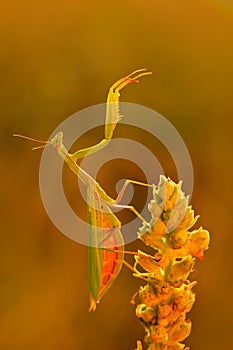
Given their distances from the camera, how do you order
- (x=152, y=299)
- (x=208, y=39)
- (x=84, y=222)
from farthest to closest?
(x=208, y=39) < (x=84, y=222) < (x=152, y=299)

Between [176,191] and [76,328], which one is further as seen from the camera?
[76,328]

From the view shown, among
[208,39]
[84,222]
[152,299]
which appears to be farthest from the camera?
[208,39]

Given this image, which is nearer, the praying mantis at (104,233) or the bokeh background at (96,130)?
the praying mantis at (104,233)

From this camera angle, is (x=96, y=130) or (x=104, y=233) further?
(x=96, y=130)

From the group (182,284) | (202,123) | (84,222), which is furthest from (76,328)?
(182,284)

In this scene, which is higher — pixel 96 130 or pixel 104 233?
pixel 96 130

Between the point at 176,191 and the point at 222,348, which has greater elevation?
the point at 176,191

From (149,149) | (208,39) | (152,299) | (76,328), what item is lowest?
(76,328)

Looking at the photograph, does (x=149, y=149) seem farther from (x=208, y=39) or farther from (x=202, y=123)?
(x=208, y=39)
